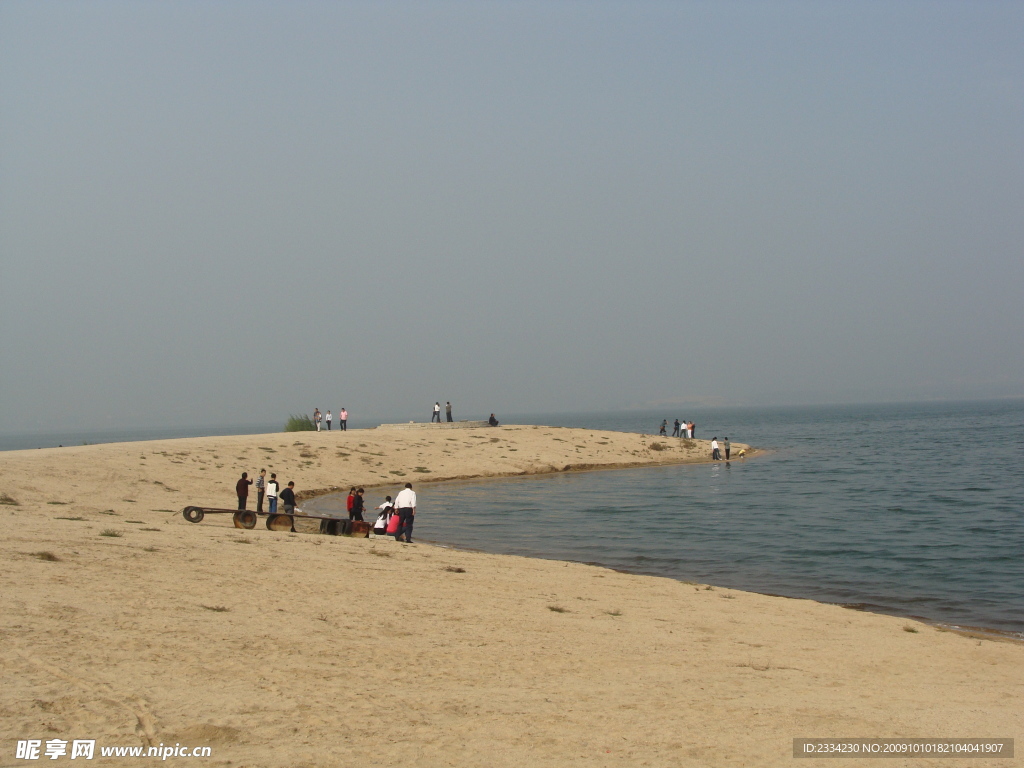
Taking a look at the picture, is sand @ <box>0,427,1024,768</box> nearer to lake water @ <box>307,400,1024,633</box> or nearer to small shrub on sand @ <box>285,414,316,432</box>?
lake water @ <box>307,400,1024,633</box>

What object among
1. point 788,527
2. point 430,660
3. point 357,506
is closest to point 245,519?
point 357,506

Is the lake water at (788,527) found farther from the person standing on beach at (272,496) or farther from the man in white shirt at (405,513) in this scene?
the person standing on beach at (272,496)

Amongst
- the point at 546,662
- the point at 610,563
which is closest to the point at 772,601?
the point at 610,563

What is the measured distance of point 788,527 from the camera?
30391 millimetres

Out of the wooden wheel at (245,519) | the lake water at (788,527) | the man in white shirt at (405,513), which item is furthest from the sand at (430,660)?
the lake water at (788,527)

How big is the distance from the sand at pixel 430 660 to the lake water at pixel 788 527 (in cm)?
355

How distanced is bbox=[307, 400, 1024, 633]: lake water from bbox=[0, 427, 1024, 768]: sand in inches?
140

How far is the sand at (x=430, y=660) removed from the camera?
27.2 feet

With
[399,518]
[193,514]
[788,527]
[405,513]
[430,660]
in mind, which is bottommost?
[788,527]

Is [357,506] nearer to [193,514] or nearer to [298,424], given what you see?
[193,514]

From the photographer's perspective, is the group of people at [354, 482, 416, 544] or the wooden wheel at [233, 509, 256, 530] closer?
the wooden wheel at [233, 509, 256, 530]

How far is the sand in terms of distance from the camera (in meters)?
8.28

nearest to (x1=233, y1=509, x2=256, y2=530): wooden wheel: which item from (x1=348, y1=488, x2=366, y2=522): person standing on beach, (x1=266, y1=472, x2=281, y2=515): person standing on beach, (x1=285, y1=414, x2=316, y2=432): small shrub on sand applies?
(x1=348, y1=488, x2=366, y2=522): person standing on beach

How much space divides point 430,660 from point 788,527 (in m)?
22.2
